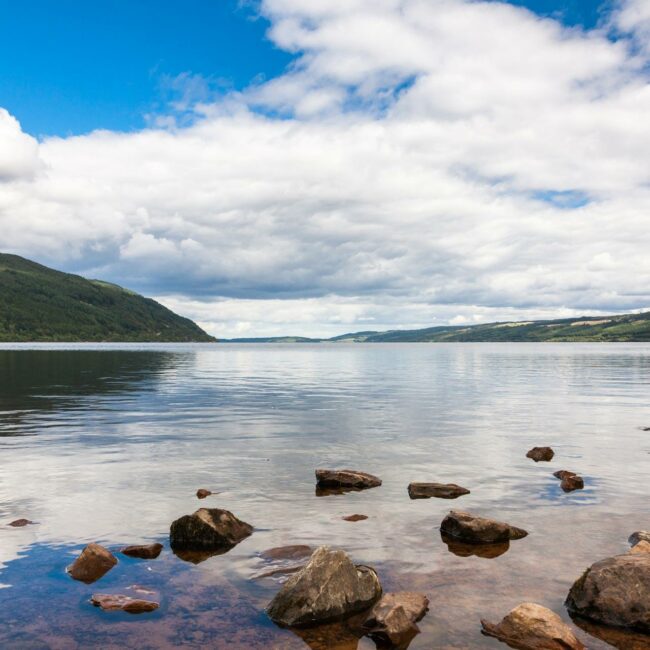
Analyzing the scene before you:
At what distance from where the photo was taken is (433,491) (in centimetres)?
2905

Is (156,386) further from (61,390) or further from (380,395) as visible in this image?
(380,395)

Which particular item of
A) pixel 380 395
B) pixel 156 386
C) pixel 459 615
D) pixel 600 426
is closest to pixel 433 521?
pixel 459 615

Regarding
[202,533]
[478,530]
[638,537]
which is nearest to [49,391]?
[202,533]

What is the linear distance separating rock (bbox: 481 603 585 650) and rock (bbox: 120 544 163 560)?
11532 millimetres

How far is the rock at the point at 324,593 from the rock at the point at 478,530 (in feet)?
20.7

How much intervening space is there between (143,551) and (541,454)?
2709 centimetres

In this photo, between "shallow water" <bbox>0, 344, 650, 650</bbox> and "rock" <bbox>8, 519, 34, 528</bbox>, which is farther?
"rock" <bbox>8, 519, 34, 528</bbox>

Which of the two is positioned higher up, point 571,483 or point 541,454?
point 541,454

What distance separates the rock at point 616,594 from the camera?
51.5 feet

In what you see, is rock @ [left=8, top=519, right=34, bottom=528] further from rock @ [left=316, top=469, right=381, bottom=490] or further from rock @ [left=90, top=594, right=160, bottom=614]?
rock @ [left=316, top=469, right=381, bottom=490]

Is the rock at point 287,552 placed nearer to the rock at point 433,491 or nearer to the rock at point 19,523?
the rock at point 433,491

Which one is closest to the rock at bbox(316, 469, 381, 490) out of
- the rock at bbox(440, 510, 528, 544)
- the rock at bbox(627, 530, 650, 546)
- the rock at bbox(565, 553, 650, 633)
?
the rock at bbox(440, 510, 528, 544)

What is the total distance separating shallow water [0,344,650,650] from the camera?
52.6ft

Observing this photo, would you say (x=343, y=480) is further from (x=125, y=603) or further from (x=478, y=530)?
(x=125, y=603)
